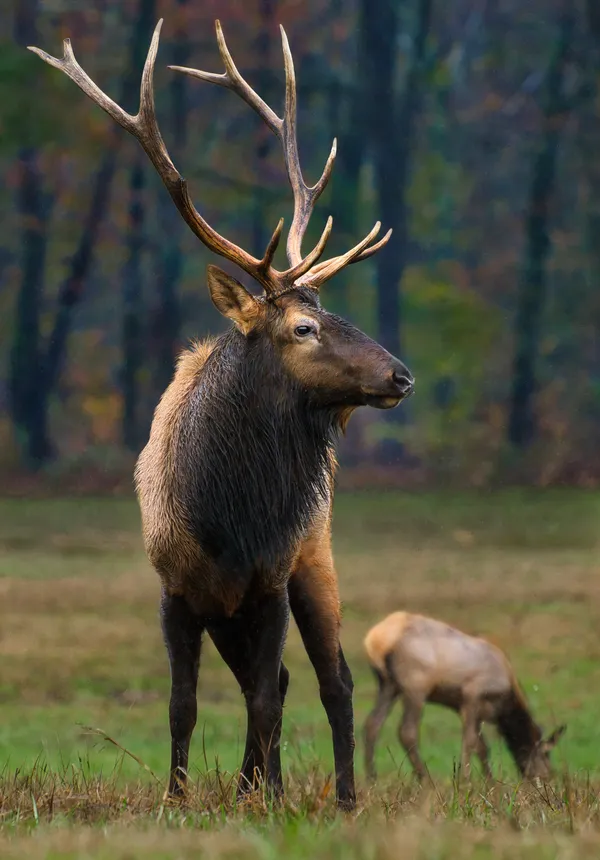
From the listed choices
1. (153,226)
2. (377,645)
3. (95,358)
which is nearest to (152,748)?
(377,645)

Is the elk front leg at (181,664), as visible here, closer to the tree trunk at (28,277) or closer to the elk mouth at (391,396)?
the elk mouth at (391,396)

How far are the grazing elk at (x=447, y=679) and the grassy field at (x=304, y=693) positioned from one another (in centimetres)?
33

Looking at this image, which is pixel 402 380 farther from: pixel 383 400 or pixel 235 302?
pixel 235 302

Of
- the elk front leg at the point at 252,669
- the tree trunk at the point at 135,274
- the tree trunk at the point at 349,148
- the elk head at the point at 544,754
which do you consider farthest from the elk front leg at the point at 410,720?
the tree trunk at the point at 349,148

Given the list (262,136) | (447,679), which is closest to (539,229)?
(262,136)

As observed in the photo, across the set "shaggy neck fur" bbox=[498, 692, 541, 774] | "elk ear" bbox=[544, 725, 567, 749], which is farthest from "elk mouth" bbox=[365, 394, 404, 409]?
"shaggy neck fur" bbox=[498, 692, 541, 774]

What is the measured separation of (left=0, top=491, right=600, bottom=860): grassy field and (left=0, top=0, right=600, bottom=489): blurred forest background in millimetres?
7101

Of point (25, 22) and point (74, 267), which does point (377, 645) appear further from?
point (25, 22)

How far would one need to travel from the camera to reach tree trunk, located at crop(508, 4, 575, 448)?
102ft

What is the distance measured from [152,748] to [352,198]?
22556 mm

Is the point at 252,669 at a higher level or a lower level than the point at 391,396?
lower

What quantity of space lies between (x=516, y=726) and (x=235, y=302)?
Answer: 5540 mm

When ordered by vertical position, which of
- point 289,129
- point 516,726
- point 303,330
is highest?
point 289,129

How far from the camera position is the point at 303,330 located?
6840 millimetres
